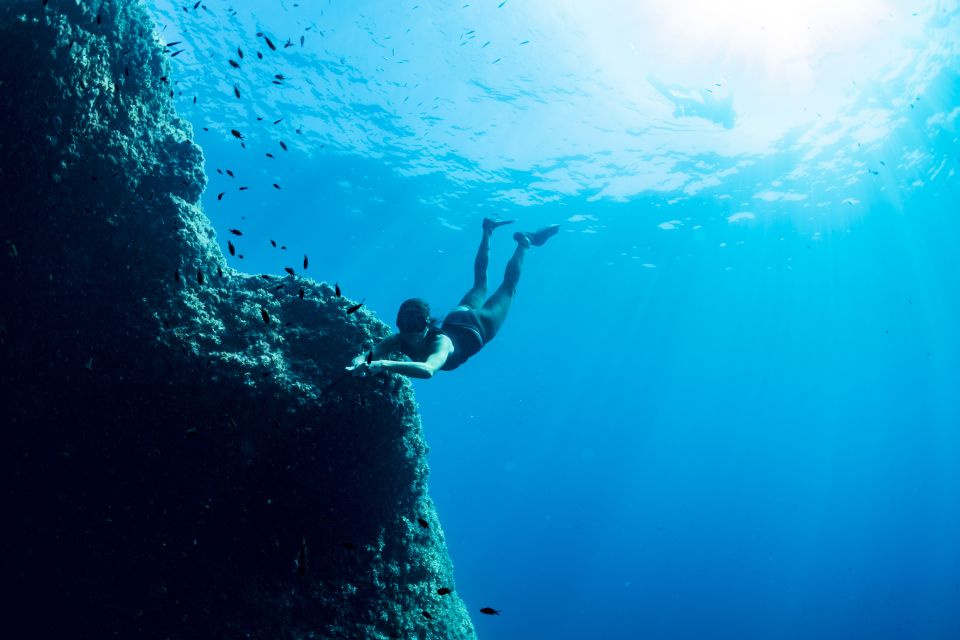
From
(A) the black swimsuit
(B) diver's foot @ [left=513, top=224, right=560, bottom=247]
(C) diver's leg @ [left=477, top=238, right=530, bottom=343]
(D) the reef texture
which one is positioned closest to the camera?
(D) the reef texture

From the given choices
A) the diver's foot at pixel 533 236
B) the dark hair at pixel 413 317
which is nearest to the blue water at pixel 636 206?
the diver's foot at pixel 533 236

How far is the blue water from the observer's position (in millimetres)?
16094

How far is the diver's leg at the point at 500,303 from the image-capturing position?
7.25m

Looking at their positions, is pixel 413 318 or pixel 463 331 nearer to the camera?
pixel 413 318

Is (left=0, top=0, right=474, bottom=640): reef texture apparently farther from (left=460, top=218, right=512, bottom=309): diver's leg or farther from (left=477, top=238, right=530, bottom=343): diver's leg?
(left=460, top=218, right=512, bottom=309): diver's leg

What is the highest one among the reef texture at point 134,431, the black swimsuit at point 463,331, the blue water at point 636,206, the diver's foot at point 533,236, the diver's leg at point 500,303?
the blue water at point 636,206

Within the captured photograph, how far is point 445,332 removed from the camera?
6230mm

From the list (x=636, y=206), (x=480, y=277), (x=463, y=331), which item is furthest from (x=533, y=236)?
(x=636, y=206)

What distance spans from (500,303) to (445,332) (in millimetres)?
1985

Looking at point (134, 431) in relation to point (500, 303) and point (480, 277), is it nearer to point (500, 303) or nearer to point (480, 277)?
point (500, 303)

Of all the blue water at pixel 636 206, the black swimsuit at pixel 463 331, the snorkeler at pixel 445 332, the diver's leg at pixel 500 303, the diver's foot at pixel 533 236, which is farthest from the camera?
the blue water at pixel 636 206

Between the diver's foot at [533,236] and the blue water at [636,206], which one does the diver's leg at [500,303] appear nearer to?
the diver's foot at [533,236]

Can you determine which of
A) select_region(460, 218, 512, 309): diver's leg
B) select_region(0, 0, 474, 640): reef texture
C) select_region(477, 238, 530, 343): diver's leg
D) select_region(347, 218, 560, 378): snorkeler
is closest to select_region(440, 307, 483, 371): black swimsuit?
select_region(347, 218, 560, 378): snorkeler

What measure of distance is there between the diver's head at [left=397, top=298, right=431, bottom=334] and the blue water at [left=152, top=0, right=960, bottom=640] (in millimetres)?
7369
